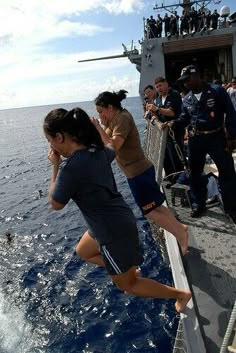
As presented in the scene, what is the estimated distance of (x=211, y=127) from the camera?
4.74 meters

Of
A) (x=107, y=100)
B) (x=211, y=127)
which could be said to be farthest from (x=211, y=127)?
(x=107, y=100)

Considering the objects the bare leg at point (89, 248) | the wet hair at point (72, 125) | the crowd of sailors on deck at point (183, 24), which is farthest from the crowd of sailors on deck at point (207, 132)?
the crowd of sailors on deck at point (183, 24)

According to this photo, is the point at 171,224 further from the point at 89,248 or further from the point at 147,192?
the point at 89,248

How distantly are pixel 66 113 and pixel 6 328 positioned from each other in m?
4.32

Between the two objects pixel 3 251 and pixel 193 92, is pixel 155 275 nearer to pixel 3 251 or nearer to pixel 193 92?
pixel 193 92

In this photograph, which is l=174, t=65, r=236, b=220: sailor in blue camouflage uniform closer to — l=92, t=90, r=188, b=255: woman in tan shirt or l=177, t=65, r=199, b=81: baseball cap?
l=177, t=65, r=199, b=81: baseball cap

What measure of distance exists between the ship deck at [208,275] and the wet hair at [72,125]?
1.94 metres

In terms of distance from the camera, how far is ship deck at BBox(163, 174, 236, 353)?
10.4 feet

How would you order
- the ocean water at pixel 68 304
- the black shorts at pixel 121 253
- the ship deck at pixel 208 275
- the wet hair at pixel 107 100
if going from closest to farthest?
the black shorts at pixel 121 253 < the ship deck at pixel 208 275 < the wet hair at pixel 107 100 < the ocean water at pixel 68 304

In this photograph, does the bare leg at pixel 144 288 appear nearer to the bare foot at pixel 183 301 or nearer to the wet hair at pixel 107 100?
the bare foot at pixel 183 301

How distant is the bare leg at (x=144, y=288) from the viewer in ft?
9.98

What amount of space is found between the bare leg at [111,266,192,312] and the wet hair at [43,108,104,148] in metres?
1.19

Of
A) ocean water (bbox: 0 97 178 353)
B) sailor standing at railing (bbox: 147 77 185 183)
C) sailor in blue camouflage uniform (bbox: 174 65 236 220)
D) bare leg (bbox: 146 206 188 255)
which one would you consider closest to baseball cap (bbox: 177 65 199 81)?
sailor in blue camouflage uniform (bbox: 174 65 236 220)

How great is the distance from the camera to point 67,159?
2.61 meters
